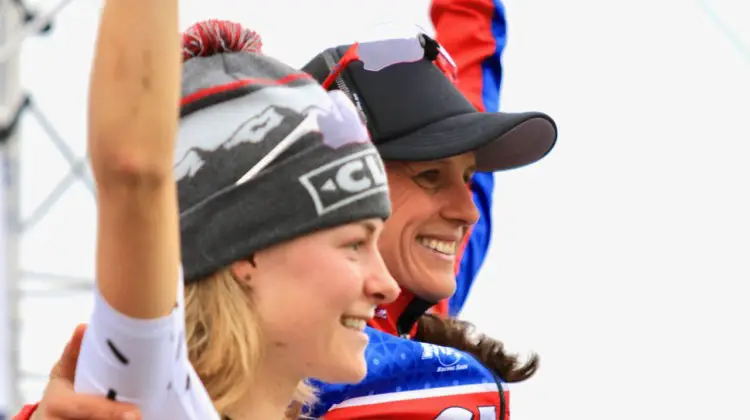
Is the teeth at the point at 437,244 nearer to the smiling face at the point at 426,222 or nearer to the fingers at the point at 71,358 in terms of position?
the smiling face at the point at 426,222

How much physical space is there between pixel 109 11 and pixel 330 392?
871 mm

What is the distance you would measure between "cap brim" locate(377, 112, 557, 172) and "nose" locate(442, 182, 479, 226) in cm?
6

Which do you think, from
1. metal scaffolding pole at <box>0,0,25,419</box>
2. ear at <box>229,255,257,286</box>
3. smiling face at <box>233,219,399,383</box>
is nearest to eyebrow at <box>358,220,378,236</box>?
smiling face at <box>233,219,399,383</box>

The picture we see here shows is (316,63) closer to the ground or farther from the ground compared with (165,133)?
closer to the ground

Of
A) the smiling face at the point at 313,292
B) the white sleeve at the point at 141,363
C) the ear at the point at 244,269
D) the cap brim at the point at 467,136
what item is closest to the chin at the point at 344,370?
the smiling face at the point at 313,292

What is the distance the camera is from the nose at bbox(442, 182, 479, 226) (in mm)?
1760

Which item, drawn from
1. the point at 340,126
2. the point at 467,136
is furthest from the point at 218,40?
the point at 467,136

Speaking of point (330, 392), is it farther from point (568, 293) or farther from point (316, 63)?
point (568, 293)

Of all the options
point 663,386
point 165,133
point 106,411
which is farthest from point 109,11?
point 663,386

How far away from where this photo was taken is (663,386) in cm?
328

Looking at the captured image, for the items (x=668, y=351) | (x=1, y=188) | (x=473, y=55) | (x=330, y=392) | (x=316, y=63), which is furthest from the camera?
(x=668, y=351)

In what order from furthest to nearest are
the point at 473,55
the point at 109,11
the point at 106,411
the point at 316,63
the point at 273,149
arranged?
the point at 473,55, the point at 316,63, the point at 273,149, the point at 106,411, the point at 109,11

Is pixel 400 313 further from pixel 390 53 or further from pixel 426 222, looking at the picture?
pixel 390 53

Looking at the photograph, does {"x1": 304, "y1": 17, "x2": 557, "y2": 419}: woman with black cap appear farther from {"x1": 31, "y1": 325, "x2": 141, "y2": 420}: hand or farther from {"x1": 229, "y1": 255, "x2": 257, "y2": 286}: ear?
{"x1": 31, "y1": 325, "x2": 141, "y2": 420}: hand
